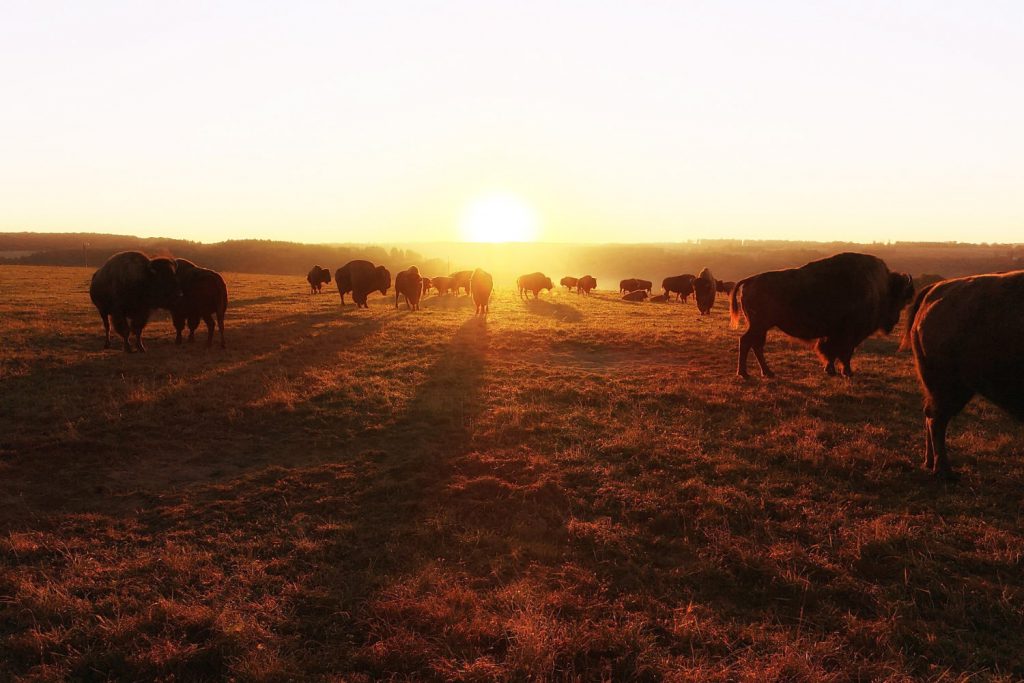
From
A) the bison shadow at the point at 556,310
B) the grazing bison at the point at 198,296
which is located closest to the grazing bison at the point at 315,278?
the bison shadow at the point at 556,310

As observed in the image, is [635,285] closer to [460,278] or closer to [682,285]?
[682,285]

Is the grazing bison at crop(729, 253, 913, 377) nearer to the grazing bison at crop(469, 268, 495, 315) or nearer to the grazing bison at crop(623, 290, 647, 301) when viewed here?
the grazing bison at crop(469, 268, 495, 315)

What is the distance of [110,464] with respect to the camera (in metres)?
6.31

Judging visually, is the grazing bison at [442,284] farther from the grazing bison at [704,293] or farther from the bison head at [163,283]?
the bison head at [163,283]

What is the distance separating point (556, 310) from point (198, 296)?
690 inches

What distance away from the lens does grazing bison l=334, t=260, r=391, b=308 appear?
25.5m

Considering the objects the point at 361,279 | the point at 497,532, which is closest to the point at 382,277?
the point at 361,279

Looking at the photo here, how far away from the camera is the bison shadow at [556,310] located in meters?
23.3

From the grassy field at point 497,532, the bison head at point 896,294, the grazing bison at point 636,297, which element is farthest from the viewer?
the grazing bison at point 636,297

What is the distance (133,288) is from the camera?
1184cm

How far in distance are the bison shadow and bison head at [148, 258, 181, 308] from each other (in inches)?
561

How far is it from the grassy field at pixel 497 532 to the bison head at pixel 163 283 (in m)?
2.46

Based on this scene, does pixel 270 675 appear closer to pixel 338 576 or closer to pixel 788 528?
pixel 338 576

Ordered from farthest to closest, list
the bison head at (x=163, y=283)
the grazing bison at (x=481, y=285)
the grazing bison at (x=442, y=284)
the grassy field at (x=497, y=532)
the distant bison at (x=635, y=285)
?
the distant bison at (x=635, y=285), the grazing bison at (x=442, y=284), the grazing bison at (x=481, y=285), the bison head at (x=163, y=283), the grassy field at (x=497, y=532)
